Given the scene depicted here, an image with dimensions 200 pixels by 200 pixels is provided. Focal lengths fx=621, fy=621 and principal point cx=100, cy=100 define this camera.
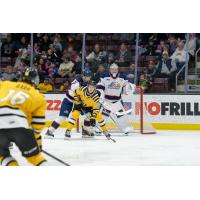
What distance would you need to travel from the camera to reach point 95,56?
439 inches

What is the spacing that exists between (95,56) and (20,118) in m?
6.73

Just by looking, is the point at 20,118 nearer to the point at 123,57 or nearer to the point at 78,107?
the point at 78,107

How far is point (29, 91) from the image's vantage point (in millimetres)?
4598

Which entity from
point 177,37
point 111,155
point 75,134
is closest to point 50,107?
point 75,134

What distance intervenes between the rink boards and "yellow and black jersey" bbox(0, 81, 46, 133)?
554cm

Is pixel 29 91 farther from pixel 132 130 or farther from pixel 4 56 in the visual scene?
pixel 4 56

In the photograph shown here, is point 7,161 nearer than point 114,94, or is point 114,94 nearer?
point 7,161

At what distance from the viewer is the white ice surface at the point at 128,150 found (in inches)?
247

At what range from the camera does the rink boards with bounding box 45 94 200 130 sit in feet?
33.5

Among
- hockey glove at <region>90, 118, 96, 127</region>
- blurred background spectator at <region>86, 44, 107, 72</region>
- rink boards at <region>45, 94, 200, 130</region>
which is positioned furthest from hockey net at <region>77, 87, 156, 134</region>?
hockey glove at <region>90, 118, 96, 127</region>

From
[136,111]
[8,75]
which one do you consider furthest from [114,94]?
[8,75]

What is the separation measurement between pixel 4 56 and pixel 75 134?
3.37 metres

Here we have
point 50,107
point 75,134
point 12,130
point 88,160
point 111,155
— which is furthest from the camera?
point 50,107

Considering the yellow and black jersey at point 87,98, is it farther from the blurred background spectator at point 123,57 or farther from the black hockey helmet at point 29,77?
the black hockey helmet at point 29,77
